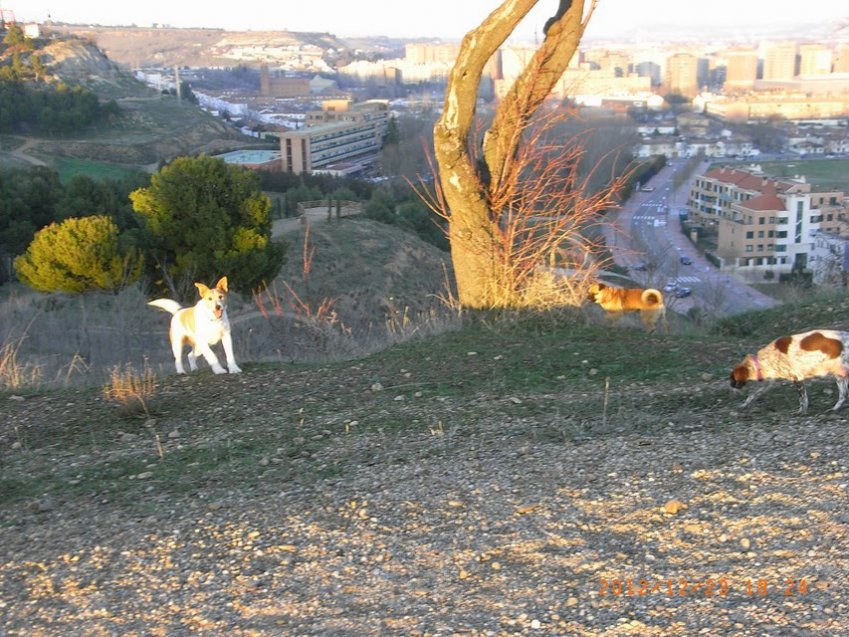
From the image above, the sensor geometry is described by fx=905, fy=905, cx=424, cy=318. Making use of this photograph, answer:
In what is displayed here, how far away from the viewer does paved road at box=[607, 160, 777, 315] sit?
62.0 ft

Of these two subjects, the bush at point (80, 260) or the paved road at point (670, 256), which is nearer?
the bush at point (80, 260)

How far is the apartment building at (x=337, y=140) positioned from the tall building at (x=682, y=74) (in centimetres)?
5499

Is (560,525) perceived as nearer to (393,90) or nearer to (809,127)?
(809,127)

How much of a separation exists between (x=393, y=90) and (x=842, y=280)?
114 meters

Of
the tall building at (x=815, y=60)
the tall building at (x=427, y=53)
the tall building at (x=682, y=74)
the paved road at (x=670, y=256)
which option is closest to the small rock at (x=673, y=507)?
the paved road at (x=670, y=256)

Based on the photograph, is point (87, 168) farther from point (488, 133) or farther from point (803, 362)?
point (803, 362)

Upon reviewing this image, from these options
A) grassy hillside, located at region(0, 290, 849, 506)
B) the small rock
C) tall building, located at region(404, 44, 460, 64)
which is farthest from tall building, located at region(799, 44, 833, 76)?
the small rock

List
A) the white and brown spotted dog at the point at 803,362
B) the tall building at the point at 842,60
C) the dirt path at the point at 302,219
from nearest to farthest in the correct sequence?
the white and brown spotted dog at the point at 803,362
the dirt path at the point at 302,219
the tall building at the point at 842,60

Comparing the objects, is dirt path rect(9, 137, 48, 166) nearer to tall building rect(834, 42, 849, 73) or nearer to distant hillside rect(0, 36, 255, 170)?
distant hillside rect(0, 36, 255, 170)

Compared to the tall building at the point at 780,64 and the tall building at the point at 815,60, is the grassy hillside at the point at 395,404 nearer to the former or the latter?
the tall building at the point at 815,60

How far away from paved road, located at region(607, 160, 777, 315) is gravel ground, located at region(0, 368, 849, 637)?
26.9 feet

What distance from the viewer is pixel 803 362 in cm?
491

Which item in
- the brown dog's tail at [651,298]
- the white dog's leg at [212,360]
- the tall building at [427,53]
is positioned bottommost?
the white dog's leg at [212,360]

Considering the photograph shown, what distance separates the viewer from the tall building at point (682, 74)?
115 m
